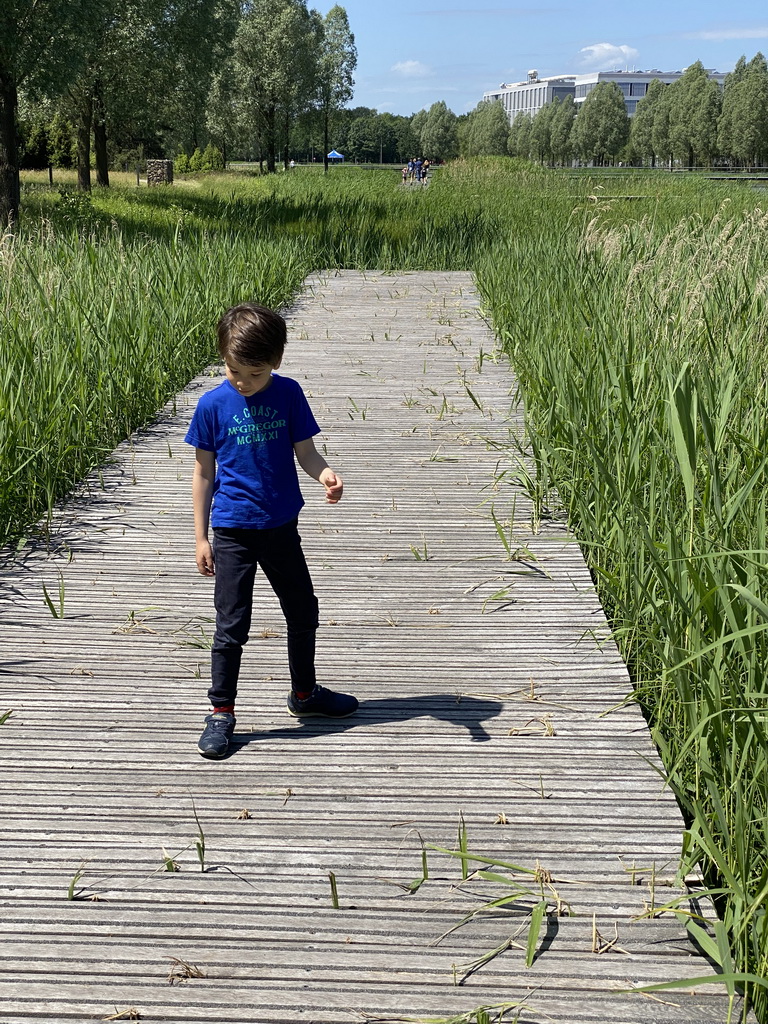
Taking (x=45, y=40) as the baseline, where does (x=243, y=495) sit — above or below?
below

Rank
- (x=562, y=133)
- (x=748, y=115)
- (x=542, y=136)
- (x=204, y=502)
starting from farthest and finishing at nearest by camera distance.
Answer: (x=542, y=136)
(x=562, y=133)
(x=748, y=115)
(x=204, y=502)

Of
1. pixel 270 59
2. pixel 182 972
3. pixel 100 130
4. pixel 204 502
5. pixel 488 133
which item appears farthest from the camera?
pixel 488 133

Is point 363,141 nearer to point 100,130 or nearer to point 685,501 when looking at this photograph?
point 100,130

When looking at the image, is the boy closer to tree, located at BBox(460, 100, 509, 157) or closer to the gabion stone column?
the gabion stone column

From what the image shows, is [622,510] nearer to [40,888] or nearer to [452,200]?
[40,888]

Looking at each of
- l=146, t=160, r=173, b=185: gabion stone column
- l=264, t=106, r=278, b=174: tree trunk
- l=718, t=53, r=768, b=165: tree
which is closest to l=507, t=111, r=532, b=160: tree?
l=718, t=53, r=768, b=165: tree

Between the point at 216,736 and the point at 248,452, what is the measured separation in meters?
0.79

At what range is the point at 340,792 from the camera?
2.66 m

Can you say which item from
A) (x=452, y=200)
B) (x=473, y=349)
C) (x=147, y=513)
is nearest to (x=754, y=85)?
(x=452, y=200)

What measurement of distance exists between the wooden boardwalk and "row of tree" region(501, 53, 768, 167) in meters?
67.5

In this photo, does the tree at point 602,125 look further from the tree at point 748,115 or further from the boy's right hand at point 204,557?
the boy's right hand at point 204,557

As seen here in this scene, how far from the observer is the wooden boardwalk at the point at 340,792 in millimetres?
1983

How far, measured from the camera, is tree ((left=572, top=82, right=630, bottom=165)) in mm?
81000

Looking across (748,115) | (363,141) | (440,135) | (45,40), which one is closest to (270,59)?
(748,115)
